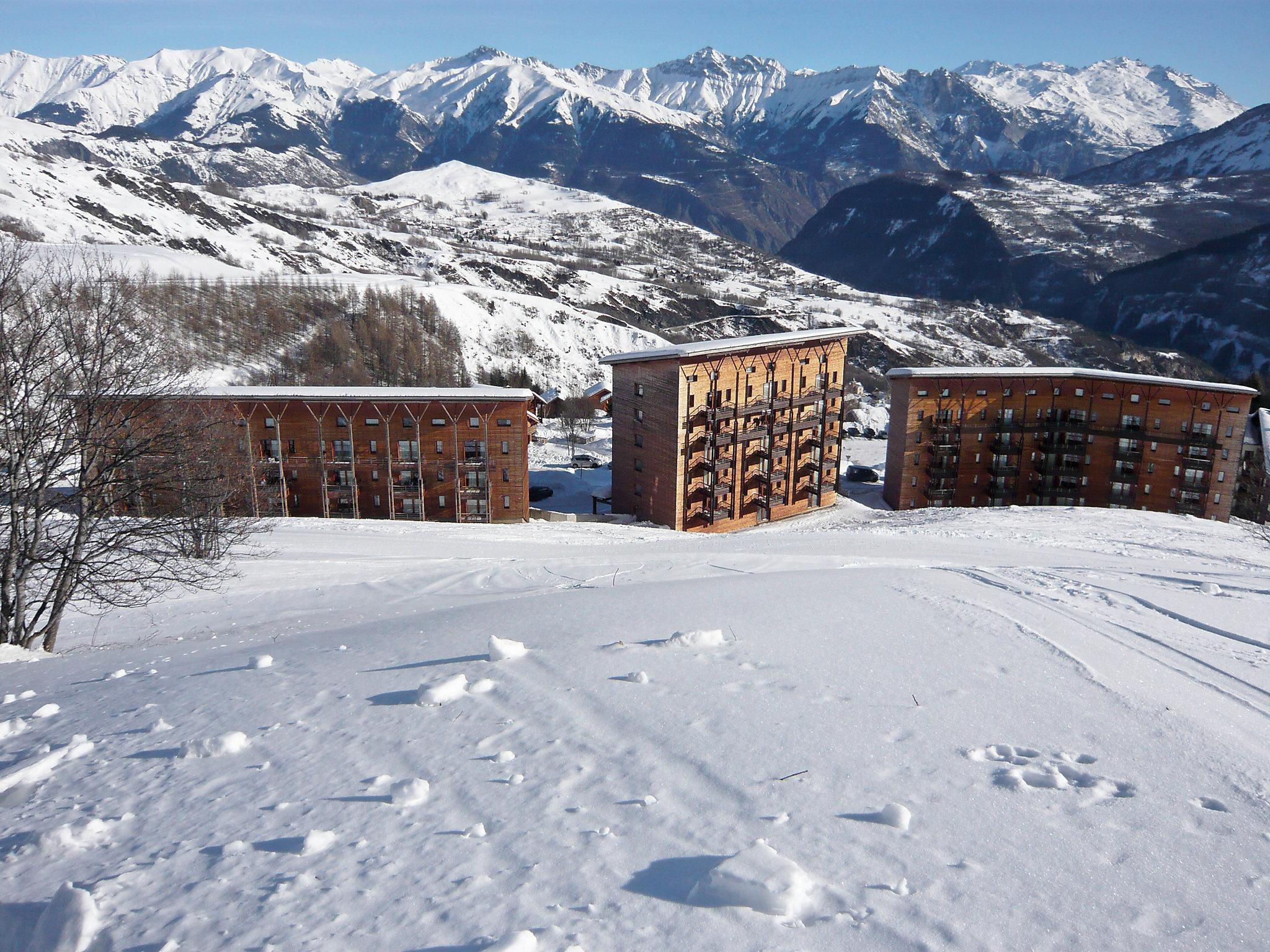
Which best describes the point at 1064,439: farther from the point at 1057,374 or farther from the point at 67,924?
the point at 67,924

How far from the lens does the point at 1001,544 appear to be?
25078mm

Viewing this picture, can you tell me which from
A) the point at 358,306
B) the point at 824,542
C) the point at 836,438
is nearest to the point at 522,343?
the point at 358,306

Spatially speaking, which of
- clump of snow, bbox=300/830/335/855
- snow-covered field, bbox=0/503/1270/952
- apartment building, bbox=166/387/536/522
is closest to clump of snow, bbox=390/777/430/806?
snow-covered field, bbox=0/503/1270/952

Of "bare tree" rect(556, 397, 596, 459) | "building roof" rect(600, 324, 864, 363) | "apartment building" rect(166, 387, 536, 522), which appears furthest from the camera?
"bare tree" rect(556, 397, 596, 459)

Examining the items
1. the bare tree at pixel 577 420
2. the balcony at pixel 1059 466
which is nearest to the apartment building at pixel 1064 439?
the balcony at pixel 1059 466

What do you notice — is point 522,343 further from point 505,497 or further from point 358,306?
point 505,497

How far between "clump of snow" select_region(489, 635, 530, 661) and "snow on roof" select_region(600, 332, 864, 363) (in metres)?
27.1

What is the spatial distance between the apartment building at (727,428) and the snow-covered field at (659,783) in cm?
2712

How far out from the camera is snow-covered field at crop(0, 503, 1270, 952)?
161 inches

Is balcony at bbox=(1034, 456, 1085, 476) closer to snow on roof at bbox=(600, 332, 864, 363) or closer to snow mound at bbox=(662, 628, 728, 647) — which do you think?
snow on roof at bbox=(600, 332, 864, 363)

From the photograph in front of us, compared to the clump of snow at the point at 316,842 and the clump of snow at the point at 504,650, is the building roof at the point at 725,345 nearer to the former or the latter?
the clump of snow at the point at 504,650

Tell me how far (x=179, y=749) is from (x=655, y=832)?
4390 mm

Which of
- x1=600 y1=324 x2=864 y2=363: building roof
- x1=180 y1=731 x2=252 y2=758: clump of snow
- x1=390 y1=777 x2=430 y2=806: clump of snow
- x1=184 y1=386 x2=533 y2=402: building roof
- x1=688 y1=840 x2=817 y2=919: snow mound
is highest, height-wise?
x1=600 y1=324 x2=864 y2=363: building roof

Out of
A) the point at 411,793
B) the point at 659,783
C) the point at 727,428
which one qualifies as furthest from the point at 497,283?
the point at 659,783
